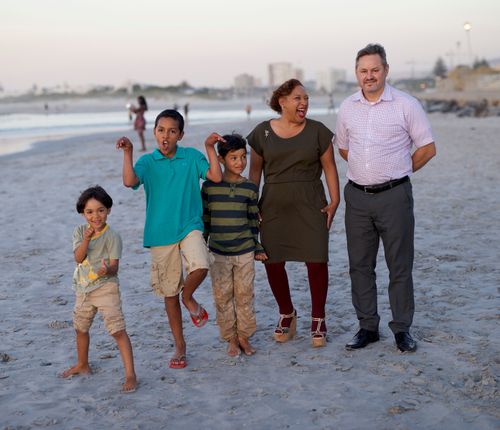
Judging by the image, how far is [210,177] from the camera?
4469 mm

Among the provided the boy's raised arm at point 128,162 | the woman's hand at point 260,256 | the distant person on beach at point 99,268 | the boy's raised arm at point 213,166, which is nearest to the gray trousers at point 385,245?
the woman's hand at point 260,256

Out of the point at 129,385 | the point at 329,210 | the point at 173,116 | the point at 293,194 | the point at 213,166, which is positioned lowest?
the point at 129,385

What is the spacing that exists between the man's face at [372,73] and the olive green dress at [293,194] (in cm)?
44

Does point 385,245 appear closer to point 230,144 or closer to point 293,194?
point 293,194

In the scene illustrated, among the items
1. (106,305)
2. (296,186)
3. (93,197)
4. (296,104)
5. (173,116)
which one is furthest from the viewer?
(296,186)

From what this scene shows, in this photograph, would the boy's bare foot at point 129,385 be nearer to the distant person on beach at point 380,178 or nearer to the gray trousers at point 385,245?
the distant person on beach at point 380,178

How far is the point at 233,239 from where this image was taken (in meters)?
4.62

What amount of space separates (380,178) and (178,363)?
182 centimetres

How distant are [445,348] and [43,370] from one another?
8.96ft

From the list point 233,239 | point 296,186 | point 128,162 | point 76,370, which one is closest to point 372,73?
point 296,186

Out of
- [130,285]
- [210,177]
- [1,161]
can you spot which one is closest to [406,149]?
[210,177]

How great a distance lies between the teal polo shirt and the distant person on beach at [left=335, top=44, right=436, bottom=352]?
1048 millimetres

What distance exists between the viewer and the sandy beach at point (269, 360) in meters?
3.81

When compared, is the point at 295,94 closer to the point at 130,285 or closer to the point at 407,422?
the point at 407,422
